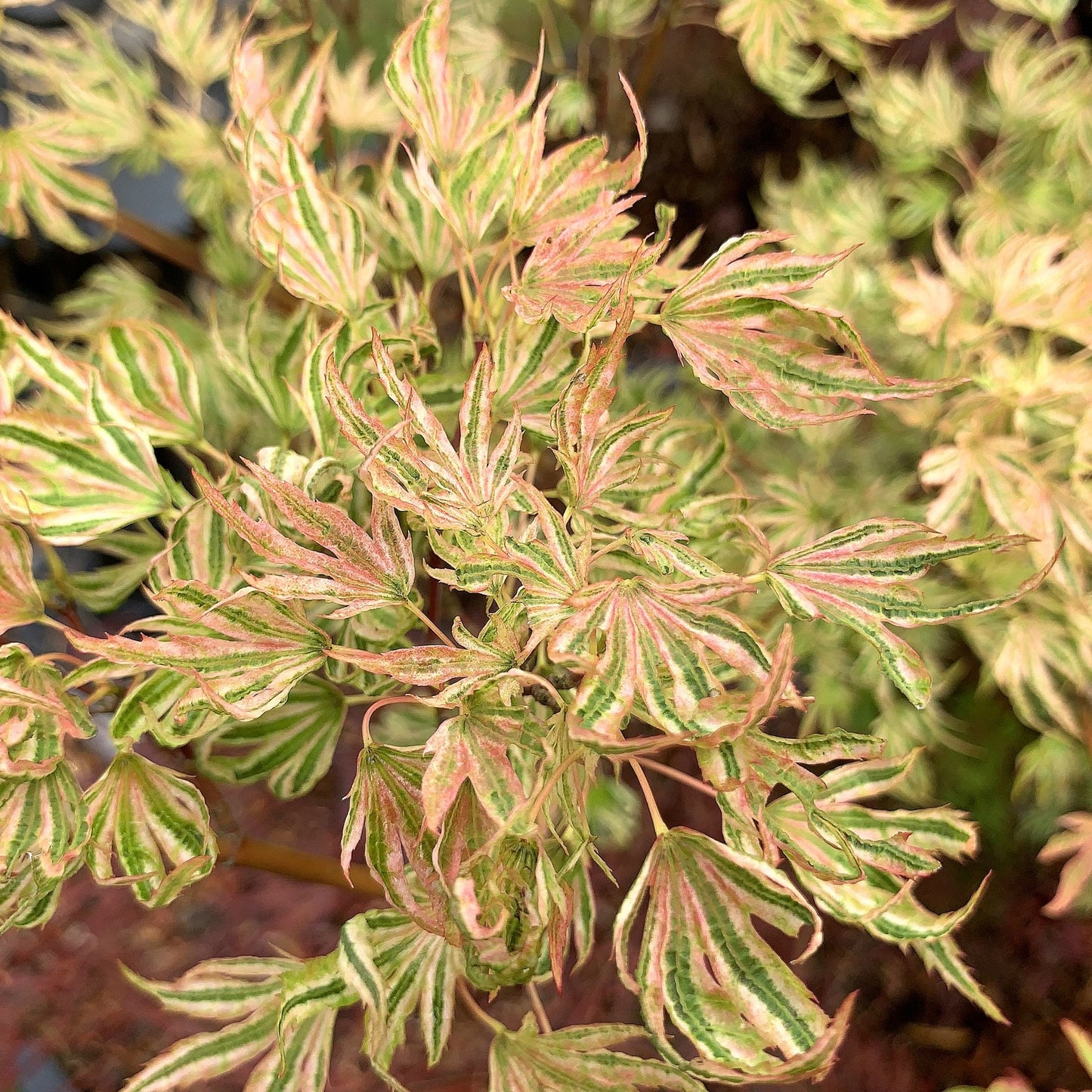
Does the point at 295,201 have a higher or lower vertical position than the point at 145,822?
higher

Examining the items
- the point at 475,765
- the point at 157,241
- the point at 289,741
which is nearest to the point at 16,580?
the point at 289,741

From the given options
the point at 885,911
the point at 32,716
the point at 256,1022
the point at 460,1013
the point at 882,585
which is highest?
the point at 882,585

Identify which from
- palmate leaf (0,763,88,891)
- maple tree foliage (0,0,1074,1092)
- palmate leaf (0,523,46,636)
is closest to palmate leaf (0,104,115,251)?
maple tree foliage (0,0,1074,1092)

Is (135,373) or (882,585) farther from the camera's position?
(135,373)

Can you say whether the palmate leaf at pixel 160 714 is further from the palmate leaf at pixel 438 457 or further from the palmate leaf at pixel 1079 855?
the palmate leaf at pixel 1079 855

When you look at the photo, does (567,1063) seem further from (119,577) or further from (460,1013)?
(460,1013)

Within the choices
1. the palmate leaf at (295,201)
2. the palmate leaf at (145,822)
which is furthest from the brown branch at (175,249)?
the palmate leaf at (145,822)

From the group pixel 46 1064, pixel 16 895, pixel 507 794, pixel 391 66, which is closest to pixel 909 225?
pixel 391 66
